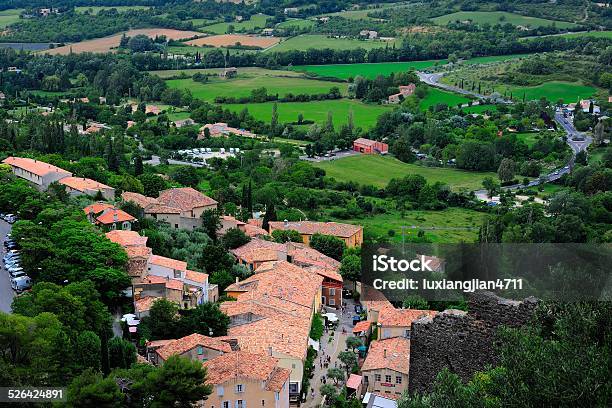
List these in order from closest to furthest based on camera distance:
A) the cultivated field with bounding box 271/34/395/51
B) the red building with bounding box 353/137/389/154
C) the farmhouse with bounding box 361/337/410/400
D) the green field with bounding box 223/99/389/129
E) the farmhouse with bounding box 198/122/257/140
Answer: the farmhouse with bounding box 361/337/410/400 → the red building with bounding box 353/137/389/154 → the farmhouse with bounding box 198/122/257/140 → the green field with bounding box 223/99/389/129 → the cultivated field with bounding box 271/34/395/51

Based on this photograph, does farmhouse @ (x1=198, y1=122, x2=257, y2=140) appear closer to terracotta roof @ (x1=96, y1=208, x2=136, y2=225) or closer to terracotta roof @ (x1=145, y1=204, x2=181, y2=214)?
terracotta roof @ (x1=145, y1=204, x2=181, y2=214)

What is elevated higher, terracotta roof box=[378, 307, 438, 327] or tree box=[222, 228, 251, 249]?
terracotta roof box=[378, 307, 438, 327]

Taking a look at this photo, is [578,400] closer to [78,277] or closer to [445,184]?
[78,277]

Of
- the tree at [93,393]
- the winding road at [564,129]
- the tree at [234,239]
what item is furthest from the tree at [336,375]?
the winding road at [564,129]

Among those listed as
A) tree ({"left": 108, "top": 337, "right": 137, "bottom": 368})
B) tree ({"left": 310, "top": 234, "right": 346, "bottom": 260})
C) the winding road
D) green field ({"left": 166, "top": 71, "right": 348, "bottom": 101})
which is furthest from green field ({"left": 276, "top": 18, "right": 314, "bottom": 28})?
tree ({"left": 108, "top": 337, "right": 137, "bottom": 368})

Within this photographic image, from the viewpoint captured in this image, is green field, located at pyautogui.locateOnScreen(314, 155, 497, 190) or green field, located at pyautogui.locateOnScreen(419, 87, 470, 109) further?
green field, located at pyautogui.locateOnScreen(419, 87, 470, 109)

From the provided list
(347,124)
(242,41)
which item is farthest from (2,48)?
(347,124)

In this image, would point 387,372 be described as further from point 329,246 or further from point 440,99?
Result: point 440,99
